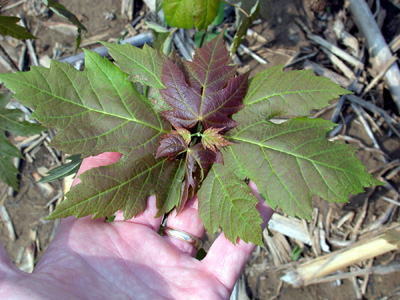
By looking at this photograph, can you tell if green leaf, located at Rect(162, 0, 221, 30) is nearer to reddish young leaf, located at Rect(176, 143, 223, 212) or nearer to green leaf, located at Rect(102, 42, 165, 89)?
green leaf, located at Rect(102, 42, 165, 89)

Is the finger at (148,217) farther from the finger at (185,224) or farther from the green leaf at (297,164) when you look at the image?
the green leaf at (297,164)

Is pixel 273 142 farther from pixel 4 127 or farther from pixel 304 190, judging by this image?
pixel 4 127

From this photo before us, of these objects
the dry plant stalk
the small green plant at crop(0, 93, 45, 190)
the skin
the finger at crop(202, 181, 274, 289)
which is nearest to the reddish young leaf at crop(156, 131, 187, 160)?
the skin

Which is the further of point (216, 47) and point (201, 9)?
point (201, 9)

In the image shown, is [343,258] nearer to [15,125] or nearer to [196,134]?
[196,134]

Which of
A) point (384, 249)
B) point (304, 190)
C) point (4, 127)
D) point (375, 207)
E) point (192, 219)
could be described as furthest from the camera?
point (375, 207)

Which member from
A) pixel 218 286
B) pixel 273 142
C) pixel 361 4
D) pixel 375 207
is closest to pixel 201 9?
pixel 273 142

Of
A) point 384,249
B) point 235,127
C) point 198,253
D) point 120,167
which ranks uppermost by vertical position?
point 235,127
